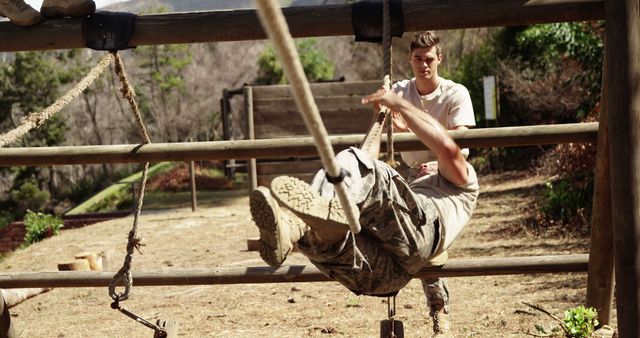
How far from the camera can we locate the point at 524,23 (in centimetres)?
354

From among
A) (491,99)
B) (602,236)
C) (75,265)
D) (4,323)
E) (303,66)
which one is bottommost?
(75,265)

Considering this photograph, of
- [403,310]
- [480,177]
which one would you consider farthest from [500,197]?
[403,310]

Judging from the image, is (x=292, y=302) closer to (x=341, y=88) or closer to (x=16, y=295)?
(x=16, y=295)

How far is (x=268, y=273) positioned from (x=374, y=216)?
1.15 m

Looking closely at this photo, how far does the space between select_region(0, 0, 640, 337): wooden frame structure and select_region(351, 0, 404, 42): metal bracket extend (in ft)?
0.11

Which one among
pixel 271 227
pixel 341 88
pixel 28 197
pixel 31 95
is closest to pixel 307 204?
pixel 271 227

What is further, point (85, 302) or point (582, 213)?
point (582, 213)

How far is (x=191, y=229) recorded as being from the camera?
11016mm

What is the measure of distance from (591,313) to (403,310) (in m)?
2.10

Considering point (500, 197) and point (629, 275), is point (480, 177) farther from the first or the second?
point (629, 275)

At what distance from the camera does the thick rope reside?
5.36 feet

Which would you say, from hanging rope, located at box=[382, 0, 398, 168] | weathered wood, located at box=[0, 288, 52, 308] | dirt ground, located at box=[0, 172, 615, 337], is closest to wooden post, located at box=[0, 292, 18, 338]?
dirt ground, located at box=[0, 172, 615, 337]

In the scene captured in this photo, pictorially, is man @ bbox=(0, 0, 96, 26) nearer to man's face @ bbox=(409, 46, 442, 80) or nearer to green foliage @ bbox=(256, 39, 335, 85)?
man's face @ bbox=(409, 46, 442, 80)

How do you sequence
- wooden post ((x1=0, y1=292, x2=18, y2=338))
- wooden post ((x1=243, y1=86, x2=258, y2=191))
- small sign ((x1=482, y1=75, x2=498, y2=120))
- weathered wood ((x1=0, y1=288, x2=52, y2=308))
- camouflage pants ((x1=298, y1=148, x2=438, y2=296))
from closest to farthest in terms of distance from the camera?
camouflage pants ((x1=298, y1=148, x2=438, y2=296)) → wooden post ((x1=0, y1=292, x2=18, y2=338)) → weathered wood ((x1=0, y1=288, x2=52, y2=308)) → wooden post ((x1=243, y1=86, x2=258, y2=191)) → small sign ((x1=482, y1=75, x2=498, y2=120))
